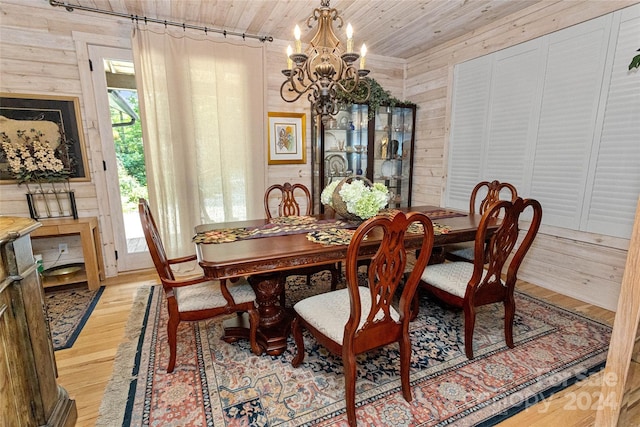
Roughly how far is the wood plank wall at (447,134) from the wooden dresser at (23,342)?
→ 361 centimetres

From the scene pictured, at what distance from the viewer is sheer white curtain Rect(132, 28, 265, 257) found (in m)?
→ 2.96

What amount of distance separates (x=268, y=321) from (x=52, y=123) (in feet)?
8.89

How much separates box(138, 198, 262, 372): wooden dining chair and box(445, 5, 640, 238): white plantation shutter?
2761 mm

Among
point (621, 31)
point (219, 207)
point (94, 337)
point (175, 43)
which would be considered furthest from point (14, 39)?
point (621, 31)

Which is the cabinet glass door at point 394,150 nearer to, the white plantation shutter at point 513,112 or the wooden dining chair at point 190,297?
the white plantation shutter at point 513,112

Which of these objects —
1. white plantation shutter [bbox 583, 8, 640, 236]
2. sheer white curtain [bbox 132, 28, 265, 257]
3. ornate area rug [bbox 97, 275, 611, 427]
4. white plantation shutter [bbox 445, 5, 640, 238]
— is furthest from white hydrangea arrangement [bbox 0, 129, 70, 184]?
white plantation shutter [bbox 583, 8, 640, 236]

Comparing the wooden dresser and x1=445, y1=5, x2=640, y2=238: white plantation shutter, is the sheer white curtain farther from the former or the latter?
x1=445, y1=5, x2=640, y2=238: white plantation shutter

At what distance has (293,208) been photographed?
2.99m

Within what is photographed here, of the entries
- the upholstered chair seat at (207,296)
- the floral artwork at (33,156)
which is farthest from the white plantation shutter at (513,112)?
the floral artwork at (33,156)

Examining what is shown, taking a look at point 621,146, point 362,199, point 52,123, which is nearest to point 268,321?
point 362,199

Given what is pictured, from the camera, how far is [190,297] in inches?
70.2

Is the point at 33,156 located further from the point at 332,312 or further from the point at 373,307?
the point at 373,307

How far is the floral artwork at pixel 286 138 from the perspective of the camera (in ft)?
11.7

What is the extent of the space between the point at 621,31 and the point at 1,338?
3.95 m
